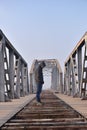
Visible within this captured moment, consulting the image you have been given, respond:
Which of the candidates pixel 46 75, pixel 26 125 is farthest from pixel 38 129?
pixel 46 75

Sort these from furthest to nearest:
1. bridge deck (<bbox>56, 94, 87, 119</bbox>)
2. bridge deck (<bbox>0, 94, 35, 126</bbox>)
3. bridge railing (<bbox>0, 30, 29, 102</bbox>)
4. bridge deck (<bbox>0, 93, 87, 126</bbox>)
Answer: bridge railing (<bbox>0, 30, 29, 102</bbox>) → bridge deck (<bbox>56, 94, 87, 119</bbox>) → bridge deck (<bbox>0, 93, 87, 126</bbox>) → bridge deck (<bbox>0, 94, 35, 126</bbox>)

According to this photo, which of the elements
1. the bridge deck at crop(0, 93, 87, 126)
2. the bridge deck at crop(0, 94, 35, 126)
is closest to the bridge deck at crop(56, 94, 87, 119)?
the bridge deck at crop(0, 93, 87, 126)

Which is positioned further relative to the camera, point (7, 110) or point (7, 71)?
point (7, 71)

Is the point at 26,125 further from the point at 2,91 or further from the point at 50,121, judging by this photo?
the point at 2,91

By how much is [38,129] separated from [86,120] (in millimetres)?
1145

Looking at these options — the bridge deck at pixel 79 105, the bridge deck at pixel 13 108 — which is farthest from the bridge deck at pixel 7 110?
the bridge deck at pixel 79 105

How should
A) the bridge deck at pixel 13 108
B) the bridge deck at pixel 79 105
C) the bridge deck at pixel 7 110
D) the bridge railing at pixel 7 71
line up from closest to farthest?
the bridge deck at pixel 7 110, the bridge deck at pixel 13 108, the bridge deck at pixel 79 105, the bridge railing at pixel 7 71

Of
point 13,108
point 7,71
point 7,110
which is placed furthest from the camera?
point 7,71

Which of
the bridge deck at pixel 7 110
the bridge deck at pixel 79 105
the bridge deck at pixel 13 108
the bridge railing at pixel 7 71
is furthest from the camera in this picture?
the bridge railing at pixel 7 71

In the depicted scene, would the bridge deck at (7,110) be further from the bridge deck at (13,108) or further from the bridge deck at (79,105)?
the bridge deck at (79,105)

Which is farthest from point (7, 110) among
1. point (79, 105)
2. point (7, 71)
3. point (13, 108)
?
point (7, 71)

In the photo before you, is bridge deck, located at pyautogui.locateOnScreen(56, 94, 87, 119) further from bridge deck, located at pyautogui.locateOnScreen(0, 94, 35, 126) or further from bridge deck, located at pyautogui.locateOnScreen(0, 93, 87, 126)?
bridge deck, located at pyautogui.locateOnScreen(0, 94, 35, 126)

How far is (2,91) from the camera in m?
12.5

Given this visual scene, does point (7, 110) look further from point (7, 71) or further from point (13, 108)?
point (7, 71)
